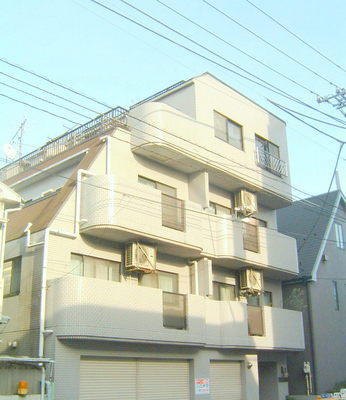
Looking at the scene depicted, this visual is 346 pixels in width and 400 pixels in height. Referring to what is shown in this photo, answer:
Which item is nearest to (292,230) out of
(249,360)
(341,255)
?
(341,255)

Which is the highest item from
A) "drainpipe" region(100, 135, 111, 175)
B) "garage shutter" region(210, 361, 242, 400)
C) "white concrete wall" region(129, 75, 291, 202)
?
"white concrete wall" region(129, 75, 291, 202)

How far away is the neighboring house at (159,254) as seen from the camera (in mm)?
16000

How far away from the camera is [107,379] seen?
1648 cm

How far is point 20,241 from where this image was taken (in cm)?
1758

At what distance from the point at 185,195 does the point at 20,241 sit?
6.48 meters

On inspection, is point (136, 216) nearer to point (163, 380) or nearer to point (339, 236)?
point (163, 380)

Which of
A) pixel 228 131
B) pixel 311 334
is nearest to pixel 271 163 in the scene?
pixel 228 131

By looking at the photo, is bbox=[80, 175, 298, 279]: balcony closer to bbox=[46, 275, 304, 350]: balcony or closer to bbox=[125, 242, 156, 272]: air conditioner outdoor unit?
bbox=[125, 242, 156, 272]: air conditioner outdoor unit

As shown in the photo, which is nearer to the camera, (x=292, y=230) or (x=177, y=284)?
(x=177, y=284)

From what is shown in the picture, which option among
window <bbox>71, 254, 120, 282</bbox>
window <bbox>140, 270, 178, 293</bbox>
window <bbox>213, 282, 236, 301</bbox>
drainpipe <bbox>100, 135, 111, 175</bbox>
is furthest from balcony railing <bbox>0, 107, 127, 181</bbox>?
window <bbox>213, 282, 236, 301</bbox>

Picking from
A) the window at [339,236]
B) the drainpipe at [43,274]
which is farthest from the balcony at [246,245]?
the drainpipe at [43,274]

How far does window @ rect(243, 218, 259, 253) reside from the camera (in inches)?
872

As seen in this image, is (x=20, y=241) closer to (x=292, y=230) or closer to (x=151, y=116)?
(x=151, y=116)

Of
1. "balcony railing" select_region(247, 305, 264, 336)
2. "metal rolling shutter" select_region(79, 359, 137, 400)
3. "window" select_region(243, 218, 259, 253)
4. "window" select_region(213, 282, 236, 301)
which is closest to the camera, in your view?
"metal rolling shutter" select_region(79, 359, 137, 400)
